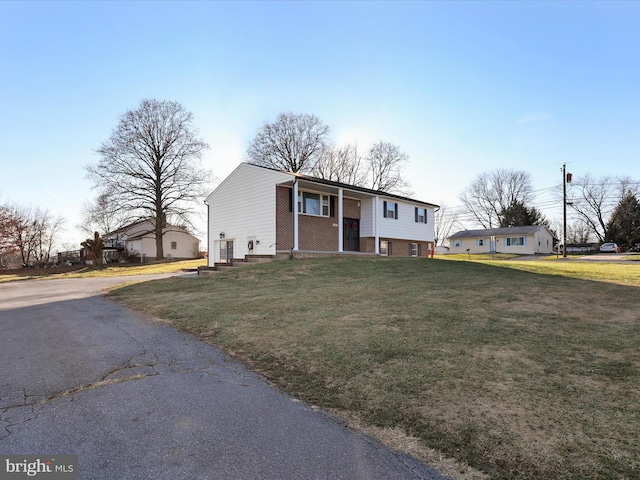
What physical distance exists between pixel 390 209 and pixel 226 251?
434 inches

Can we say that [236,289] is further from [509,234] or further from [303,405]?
[509,234]

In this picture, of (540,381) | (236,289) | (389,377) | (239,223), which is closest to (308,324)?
(389,377)

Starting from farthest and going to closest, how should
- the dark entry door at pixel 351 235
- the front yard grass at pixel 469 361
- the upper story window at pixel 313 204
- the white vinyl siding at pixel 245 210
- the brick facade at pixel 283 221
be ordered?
1. the dark entry door at pixel 351 235
2. the upper story window at pixel 313 204
3. the white vinyl siding at pixel 245 210
4. the brick facade at pixel 283 221
5. the front yard grass at pixel 469 361

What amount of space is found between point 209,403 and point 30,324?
19.7 feet

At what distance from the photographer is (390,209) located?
81.0ft

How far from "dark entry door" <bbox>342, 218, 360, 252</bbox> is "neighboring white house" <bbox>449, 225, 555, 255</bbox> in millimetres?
34374

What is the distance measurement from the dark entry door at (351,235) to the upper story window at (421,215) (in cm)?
559

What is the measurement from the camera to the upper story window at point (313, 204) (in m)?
20.1

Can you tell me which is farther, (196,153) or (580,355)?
(196,153)

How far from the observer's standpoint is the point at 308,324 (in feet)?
20.7

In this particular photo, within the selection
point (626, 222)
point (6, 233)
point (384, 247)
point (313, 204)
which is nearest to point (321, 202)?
point (313, 204)

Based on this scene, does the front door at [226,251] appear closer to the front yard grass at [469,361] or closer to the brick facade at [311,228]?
the brick facade at [311,228]

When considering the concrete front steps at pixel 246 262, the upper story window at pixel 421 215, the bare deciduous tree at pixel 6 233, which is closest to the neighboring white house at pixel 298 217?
the upper story window at pixel 421 215

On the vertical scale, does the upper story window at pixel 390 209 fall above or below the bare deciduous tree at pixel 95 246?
above
